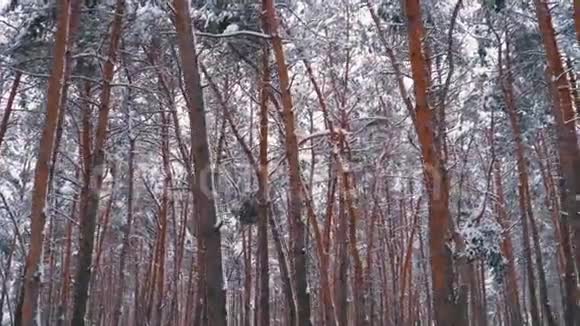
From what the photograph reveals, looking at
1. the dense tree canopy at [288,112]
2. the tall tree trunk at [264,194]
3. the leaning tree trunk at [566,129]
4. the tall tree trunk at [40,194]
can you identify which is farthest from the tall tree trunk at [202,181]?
the leaning tree trunk at [566,129]

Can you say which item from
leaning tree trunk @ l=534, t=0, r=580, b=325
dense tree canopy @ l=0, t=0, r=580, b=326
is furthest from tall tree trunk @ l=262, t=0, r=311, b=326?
leaning tree trunk @ l=534, t=0, r=580, b=325

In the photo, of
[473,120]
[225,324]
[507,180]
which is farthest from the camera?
[507,180]

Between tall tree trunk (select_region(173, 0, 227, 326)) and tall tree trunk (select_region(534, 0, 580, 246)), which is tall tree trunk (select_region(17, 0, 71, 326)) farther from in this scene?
tall tree trunk (select_region(534, 0, 580, 246))

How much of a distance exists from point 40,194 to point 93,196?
8.83 ft

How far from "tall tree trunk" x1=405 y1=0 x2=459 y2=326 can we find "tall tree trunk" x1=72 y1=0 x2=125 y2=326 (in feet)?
14.5

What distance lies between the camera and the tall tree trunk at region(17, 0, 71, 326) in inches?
292

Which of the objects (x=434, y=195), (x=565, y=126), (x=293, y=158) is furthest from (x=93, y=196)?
(x=565, y=126)

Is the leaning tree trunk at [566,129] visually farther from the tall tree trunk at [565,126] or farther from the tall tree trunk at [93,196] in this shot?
the tall tree trunk at [93,196]

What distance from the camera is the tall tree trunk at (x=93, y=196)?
380 inches

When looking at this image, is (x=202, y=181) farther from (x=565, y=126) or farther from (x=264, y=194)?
(x=565, y=126)

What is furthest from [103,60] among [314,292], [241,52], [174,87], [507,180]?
[314,292]

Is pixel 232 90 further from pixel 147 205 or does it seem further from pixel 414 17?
pixel 147 205

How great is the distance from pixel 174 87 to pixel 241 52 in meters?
3.49

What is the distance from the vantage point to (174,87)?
578 inches
